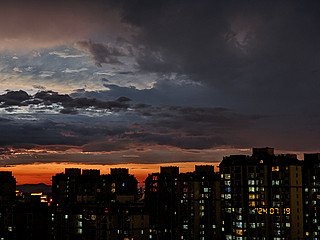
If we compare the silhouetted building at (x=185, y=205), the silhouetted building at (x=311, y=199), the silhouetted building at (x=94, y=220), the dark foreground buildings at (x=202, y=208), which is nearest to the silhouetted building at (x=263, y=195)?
the dark foreground buildings at (x=202, y=208)

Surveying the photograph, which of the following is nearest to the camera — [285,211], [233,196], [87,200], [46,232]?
[285,211]

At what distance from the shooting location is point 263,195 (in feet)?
449

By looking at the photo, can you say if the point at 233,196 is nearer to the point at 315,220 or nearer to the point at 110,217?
the point at 315,220

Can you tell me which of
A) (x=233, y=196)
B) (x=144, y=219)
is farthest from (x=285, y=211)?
(x=144, y=219)

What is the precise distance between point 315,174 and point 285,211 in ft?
58.9

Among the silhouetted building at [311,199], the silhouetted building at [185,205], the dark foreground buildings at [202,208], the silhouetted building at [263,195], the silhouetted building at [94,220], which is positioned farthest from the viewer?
the silhouetted building at [185,205]

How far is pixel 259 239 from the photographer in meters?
133

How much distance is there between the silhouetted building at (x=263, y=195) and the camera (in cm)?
13275
